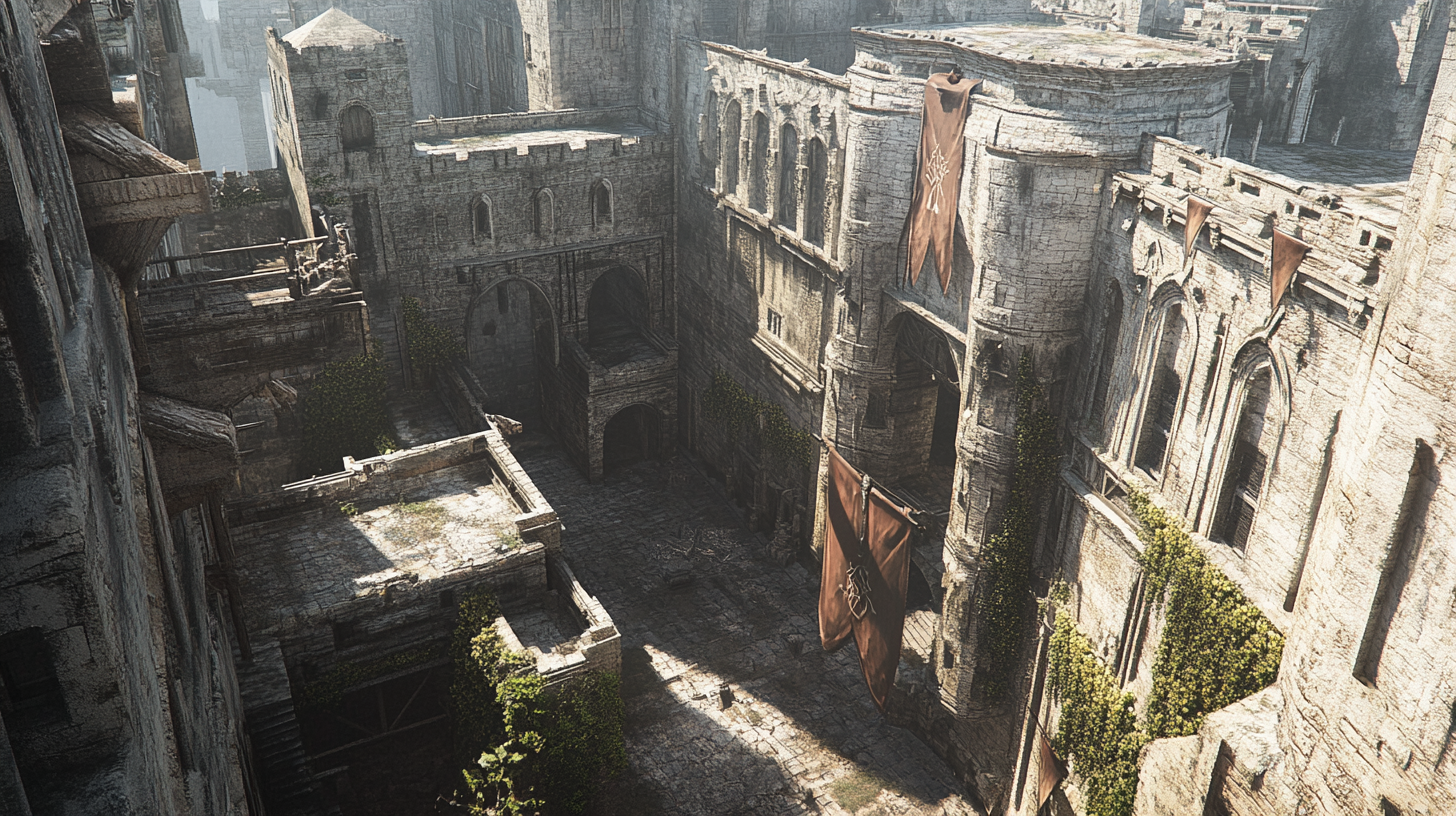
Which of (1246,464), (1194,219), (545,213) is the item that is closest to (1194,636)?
(1246,464)

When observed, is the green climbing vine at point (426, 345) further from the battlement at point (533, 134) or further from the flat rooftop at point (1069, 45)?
the flat rooftop at point (1069, 45)

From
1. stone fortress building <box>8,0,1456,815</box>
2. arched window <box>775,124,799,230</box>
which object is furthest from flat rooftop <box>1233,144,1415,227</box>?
arched window <box>775,124,799,230</box>

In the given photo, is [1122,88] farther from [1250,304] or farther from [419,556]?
[419,556]

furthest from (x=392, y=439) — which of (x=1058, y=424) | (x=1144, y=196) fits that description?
(x=1144, y=196)

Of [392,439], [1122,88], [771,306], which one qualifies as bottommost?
[392,439]

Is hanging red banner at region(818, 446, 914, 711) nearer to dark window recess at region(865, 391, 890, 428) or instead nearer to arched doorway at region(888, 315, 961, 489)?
dark window recess at region(865, 391, 890, 428)

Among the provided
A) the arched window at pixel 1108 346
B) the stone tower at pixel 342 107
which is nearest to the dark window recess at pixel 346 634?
the stone tower at pixel 342 107

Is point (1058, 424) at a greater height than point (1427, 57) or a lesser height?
lesser
